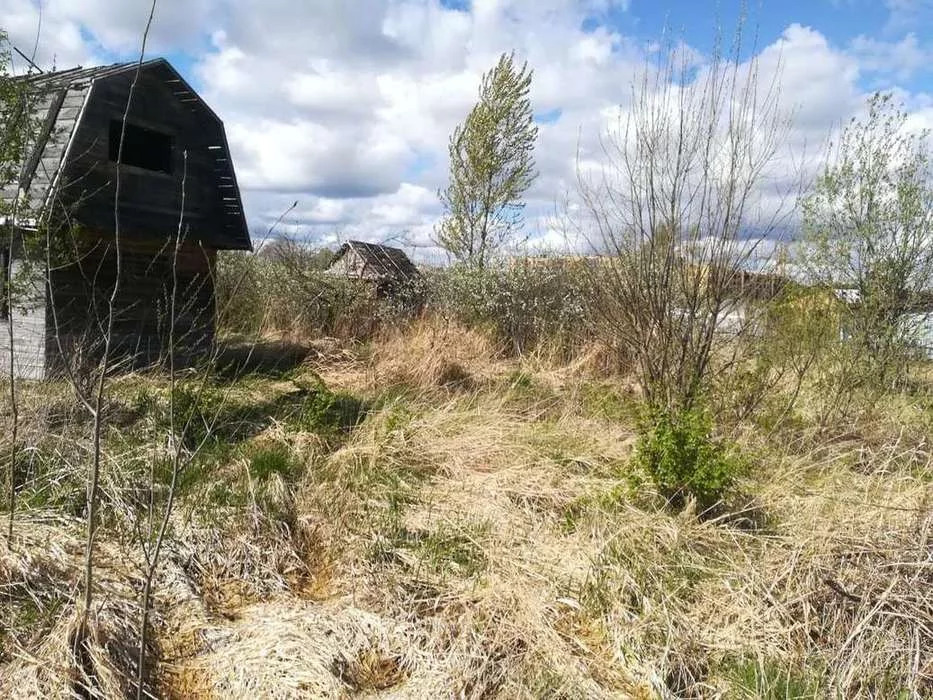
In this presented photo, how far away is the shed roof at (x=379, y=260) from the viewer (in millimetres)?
14062

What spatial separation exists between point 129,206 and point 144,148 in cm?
169

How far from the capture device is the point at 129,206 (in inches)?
342

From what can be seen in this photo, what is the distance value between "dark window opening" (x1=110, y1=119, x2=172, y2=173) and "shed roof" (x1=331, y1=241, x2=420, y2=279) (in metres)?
4.39

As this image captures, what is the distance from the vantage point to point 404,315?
41.8 ft

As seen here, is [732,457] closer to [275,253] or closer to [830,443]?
[830,443]

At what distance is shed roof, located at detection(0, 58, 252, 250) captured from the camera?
7.77 meters

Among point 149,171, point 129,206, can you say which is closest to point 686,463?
point 129,206

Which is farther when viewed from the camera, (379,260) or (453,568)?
(379,260)

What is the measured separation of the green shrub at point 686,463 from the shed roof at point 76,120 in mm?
6293

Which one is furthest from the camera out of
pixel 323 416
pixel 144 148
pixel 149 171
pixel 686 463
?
pixel 144 148

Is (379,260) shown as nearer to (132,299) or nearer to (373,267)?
(373,267)

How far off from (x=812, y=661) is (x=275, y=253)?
12089 mm

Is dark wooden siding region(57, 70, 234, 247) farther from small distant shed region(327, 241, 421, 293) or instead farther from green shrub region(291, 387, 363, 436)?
small distant shed region(327, 241, 421, 293)

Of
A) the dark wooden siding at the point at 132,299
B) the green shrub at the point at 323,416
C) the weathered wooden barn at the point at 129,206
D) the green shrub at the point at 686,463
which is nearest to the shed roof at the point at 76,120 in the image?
the weathered wooden barn at the point at 129,206
